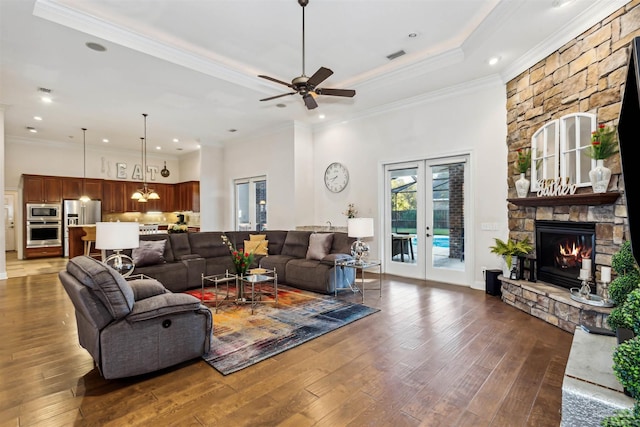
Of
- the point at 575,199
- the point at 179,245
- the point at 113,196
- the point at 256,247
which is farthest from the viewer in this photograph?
the point at 113,196

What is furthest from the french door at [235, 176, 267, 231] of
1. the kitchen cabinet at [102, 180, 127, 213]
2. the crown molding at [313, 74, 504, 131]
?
the kitchen cabinet at [102, 180, 127, 213]

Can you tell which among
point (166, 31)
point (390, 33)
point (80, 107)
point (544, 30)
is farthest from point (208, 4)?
point (80, 107)

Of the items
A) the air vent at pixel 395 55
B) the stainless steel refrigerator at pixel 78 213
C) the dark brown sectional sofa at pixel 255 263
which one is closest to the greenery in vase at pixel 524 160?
the air vent at pixel 395 55

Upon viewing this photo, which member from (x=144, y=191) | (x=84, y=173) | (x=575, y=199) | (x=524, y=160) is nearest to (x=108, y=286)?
(x=575, y=199)

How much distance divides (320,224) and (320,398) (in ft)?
18.0

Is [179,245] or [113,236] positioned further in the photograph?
[179,245]

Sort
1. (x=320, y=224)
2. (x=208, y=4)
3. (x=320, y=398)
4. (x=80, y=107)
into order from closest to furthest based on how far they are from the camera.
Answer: (x=320, y=398) < (x=208, y=4) < (x=80, y=107) < (x=320, y=224)

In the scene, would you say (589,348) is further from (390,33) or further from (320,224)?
(320,224)

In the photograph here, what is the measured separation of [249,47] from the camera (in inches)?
177

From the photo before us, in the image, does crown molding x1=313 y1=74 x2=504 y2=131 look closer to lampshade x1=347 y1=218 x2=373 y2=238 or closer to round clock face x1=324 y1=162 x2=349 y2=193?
round clock face x1=324 y1=162 x2=349 y2=193

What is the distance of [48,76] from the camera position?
487 centimetres

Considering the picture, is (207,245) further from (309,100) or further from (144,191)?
(144,191)

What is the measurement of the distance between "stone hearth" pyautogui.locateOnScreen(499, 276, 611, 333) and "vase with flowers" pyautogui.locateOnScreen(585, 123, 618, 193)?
4.02 feet

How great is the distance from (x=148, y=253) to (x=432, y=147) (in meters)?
5.22
